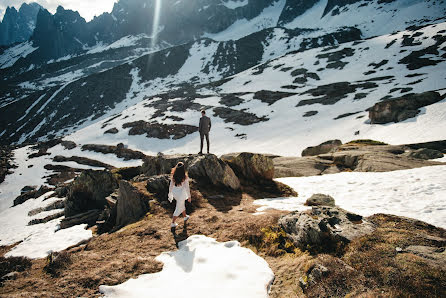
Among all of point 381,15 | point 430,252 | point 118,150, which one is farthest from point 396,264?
point 381,15

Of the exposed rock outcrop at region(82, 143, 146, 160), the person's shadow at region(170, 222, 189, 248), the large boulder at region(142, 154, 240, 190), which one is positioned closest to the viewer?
the person's shadow at region(170, 222, 189, 248)

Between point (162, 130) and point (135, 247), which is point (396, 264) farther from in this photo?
point (162, 130)

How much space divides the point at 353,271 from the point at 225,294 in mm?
2344

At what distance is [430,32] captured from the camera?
2692 inches

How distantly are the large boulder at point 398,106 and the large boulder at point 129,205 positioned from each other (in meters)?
33.8

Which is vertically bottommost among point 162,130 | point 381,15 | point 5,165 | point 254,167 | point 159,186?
point 159,186

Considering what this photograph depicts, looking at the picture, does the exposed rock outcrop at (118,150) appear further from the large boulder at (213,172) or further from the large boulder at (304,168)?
the large boulder at (213,172)

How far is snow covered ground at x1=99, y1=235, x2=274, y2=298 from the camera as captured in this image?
4219 mm

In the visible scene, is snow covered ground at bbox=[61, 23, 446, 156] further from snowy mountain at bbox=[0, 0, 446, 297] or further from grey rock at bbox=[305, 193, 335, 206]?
grey rock at bbox=[305, 193, 335, 206]

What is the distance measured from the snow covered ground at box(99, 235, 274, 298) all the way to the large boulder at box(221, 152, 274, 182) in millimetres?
6931

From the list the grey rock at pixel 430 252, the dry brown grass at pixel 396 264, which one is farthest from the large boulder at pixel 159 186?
the grey rock at pixel 430 252

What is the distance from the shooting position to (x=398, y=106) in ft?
104

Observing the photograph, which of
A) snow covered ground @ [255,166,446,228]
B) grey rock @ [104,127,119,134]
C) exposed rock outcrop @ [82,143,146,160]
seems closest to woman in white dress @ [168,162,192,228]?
snow covered ground @ [255,166,446,228]

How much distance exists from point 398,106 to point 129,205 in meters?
37.0
